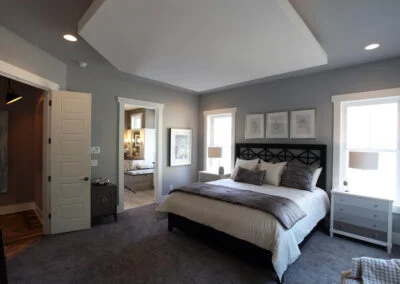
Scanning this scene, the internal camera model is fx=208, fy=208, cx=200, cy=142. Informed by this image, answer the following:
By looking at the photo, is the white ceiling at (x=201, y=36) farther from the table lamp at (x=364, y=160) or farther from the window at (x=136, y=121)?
the window at (x=136, y=121)

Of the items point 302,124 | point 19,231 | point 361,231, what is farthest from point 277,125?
point 19,231

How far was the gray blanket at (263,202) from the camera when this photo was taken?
2334 millimetres

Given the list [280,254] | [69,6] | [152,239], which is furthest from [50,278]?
[69,6]

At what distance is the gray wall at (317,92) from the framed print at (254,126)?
0.46 feet

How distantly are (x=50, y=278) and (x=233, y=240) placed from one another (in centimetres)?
208

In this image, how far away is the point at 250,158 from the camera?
4805mm

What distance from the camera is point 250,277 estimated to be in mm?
2295

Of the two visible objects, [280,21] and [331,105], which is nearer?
[280,21]

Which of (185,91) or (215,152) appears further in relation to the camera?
(185,91)

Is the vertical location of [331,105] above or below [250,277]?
above

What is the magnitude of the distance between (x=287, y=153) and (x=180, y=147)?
8.49 feet

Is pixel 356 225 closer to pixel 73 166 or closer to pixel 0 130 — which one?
pixel 73 166

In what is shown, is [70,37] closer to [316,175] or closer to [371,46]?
[371,46]

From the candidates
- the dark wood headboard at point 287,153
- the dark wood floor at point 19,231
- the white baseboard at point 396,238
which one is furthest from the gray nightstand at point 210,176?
the dark wood floor at point 19,231
